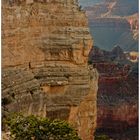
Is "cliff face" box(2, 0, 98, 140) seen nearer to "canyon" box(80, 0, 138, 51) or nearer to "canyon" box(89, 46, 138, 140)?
"canyon" box(89, 46, 138, 140)

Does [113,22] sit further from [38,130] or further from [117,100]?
[38,130]

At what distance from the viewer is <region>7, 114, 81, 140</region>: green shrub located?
13.2 meters

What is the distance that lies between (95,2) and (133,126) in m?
41.0

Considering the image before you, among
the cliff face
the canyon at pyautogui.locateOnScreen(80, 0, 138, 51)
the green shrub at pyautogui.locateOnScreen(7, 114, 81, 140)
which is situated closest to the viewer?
the green shrub at pyautogui.locateOnScreen(7, 114, 81, 140)

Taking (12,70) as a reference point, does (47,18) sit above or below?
above

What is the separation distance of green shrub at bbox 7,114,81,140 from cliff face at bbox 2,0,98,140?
2.24m

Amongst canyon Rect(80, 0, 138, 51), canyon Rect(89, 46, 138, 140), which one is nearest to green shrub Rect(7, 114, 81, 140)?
canyon Rect(89, 46, 138, 140)

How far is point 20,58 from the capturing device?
16953 millimetres

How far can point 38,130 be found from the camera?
527 inches

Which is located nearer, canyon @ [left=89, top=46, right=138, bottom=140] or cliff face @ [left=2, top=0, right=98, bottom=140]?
cliff face @ [left=2, top=0, right=98, bottom=140]

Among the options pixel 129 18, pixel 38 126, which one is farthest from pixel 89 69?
pixel 129 18

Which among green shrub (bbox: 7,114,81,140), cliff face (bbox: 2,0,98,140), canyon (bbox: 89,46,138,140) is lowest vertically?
canyon (bbox: 89,46,138,140)

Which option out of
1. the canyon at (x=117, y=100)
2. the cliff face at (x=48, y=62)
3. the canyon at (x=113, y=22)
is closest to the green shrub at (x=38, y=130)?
the cliff face at (x=48, y=62)

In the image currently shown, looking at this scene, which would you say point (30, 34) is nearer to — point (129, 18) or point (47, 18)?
point (47, 18)
